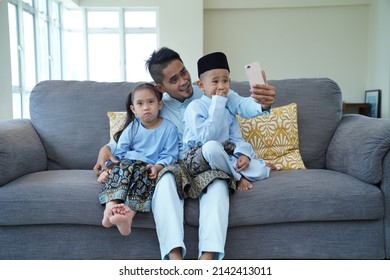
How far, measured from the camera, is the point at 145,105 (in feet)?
5.86

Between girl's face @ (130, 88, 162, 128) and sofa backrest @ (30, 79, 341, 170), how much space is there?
0.34m

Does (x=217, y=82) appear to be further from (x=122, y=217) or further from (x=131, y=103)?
(x=122, y=217)

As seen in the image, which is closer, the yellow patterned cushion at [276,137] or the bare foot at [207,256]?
the bare foot at [207,256]

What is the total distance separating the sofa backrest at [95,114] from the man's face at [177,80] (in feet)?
1.07

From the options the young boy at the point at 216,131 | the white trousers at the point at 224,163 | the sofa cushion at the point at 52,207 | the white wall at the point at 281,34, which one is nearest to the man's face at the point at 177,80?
the young boy at the point at 216,131

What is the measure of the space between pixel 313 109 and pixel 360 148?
1.53 ft

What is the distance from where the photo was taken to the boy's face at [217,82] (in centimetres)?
174

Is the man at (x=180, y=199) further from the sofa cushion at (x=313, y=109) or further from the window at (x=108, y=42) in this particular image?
the window at (x=108, y=42)

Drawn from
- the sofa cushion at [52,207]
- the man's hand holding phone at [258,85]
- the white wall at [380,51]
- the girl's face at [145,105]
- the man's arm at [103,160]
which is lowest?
the sofa cushion at [52,207]

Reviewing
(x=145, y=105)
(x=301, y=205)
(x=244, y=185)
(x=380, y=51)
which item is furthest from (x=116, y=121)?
(x=380, y=51)

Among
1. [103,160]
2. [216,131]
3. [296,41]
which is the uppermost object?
[296,41]

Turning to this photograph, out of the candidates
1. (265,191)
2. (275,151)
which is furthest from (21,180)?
(275,151)

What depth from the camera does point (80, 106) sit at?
83.5 inches

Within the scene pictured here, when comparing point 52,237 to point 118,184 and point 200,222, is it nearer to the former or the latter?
point 118,184
